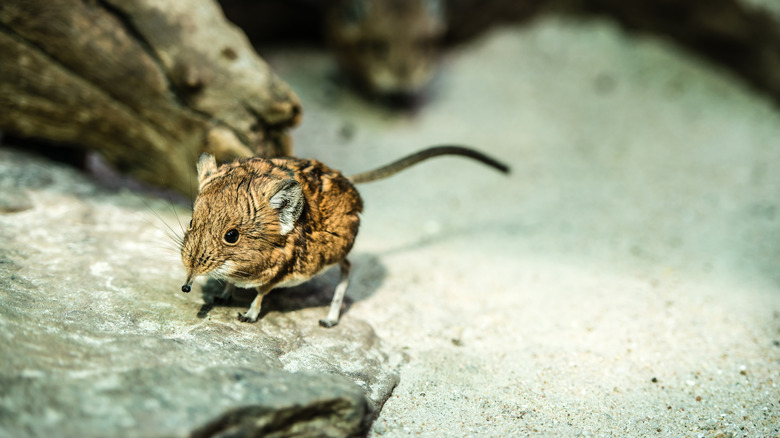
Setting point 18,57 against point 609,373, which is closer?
point 609,373

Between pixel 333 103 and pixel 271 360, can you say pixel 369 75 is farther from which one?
pixel 271 360

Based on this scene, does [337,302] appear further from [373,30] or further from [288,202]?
[373,30]

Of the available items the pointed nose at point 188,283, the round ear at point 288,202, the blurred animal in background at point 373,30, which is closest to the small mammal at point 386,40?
the blurred animal in background at point 373,30

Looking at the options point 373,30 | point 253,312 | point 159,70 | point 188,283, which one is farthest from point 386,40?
point 188,283

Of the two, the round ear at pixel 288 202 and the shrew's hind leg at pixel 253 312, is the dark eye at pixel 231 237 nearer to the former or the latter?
the round ear at pixel 288 202

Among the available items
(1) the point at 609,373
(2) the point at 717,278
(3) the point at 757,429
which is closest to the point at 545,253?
(2) the point at 717,278

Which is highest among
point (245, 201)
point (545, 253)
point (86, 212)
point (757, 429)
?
point (245, 201)

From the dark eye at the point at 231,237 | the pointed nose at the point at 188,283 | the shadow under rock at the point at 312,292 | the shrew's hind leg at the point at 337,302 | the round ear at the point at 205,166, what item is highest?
the round ear at the point at 205,166
